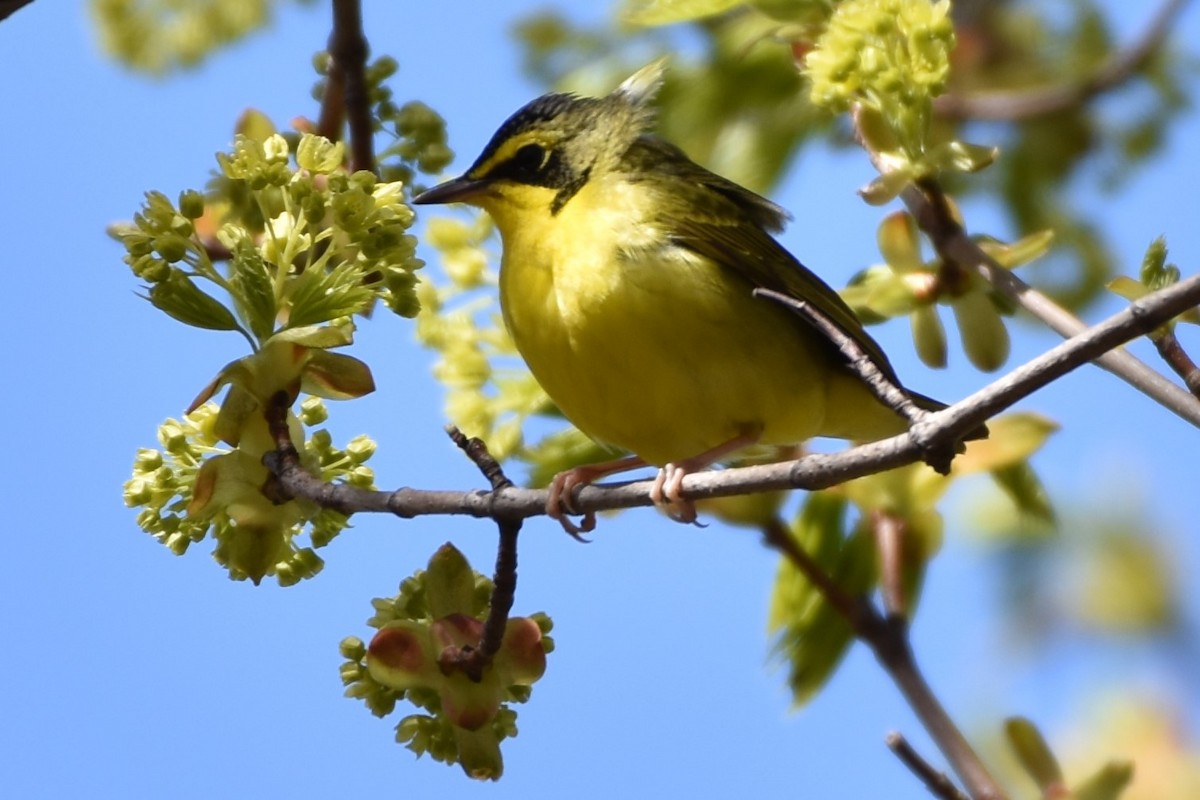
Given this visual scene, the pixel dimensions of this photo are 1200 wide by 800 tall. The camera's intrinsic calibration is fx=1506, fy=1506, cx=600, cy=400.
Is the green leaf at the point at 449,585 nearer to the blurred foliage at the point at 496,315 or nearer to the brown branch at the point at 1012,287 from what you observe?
the blurred foliage at the point at 496,315

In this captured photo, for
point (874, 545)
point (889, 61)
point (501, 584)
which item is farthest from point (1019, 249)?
point (501, 584)

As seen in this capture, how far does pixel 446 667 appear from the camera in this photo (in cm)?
281

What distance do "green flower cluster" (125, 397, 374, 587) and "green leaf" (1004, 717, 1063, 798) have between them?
132 centimetres

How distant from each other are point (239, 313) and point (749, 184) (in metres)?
1.57

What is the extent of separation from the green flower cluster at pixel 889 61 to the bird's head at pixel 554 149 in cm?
116

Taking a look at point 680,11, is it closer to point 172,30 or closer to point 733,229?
point 733,229

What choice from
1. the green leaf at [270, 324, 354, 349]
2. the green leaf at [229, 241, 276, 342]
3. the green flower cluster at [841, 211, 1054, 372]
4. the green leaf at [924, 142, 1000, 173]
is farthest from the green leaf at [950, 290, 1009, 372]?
the green leaf at [229, 241, 276, 342]

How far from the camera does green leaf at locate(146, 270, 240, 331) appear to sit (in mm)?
2809

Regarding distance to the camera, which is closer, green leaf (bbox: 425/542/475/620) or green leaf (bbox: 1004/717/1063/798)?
green leaf (bbox: 1004/717/1063/798)

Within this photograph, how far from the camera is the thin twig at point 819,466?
199cm

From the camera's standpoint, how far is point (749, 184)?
3.97 meters

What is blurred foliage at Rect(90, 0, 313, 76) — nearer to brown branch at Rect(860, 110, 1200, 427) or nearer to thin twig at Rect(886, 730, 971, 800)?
brown branch at Rect(860, 110, 1200, 427)

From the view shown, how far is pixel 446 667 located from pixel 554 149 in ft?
6.73

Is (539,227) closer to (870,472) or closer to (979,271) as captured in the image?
(979,271)
